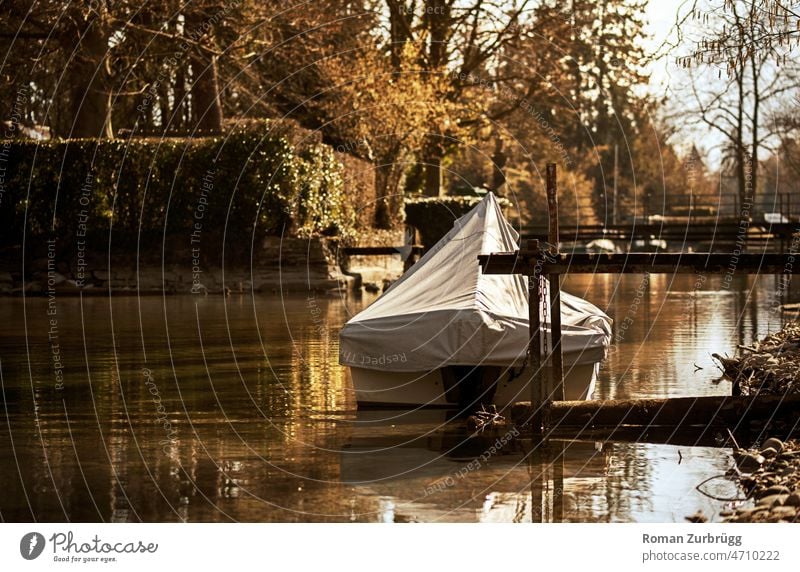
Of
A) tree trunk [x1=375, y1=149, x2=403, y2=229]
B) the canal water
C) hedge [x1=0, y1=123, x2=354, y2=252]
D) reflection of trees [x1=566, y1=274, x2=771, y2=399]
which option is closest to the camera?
the canal water

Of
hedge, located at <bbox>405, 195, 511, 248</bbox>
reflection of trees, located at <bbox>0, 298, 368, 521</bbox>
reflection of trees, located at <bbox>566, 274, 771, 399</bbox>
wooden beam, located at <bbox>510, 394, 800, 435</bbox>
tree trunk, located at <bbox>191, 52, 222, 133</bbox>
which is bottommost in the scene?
reflection of trees, located at <bbox>0, 298, 368, 521</bbox>

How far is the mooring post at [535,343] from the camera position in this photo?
1159 cm

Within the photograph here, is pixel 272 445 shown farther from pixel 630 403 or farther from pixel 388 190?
pixel 388 190

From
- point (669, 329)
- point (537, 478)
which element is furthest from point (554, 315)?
point (669, 329)

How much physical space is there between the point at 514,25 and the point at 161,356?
1373 inches

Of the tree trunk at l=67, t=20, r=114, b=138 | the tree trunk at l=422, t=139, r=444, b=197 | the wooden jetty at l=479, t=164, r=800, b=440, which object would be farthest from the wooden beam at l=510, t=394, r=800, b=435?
the tree trunk at l=422, t=139, r=444, b=197

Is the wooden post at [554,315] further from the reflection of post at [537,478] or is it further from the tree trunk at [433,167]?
the tree trunk at [433,167]

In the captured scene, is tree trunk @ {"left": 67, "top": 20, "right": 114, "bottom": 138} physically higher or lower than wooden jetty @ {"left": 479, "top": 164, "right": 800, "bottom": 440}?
higher

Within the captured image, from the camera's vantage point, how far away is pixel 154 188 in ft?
112

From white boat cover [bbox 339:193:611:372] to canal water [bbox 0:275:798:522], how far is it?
61 centimetres

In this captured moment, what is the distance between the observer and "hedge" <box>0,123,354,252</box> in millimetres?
33688

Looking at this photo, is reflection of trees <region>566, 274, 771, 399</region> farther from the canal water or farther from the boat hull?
the boat hull

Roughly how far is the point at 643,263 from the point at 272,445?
146 inches

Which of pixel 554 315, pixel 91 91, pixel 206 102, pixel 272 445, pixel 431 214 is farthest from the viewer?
pixel 431 214
